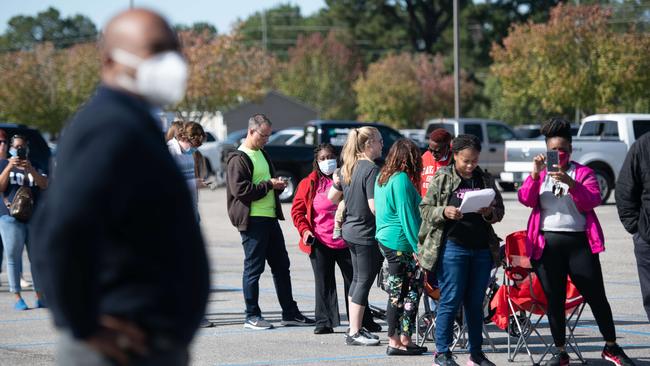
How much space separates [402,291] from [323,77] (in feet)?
226

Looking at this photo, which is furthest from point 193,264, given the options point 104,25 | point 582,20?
point 582,20

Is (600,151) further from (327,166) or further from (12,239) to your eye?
(12,239)

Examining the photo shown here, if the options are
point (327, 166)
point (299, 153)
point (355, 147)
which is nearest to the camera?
point (355, 147)

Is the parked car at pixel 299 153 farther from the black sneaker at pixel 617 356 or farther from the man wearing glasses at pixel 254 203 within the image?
the black sneaker at pixel 617 356

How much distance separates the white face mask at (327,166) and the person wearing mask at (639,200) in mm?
2775

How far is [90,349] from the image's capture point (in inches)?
117

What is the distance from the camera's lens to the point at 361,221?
28.3ft

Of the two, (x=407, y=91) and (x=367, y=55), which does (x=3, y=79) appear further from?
(x=367, y=55)

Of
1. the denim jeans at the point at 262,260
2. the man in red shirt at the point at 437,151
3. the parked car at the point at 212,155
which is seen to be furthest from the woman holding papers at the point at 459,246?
the parked car at the point at 212,155

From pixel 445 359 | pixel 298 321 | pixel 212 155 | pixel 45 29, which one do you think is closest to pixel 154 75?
pixel 445 359

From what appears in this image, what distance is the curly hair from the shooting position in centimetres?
818

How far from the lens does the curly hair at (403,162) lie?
26.8 ft

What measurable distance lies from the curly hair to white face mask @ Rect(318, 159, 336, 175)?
1232 mm

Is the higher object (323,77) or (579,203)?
(579,203)
